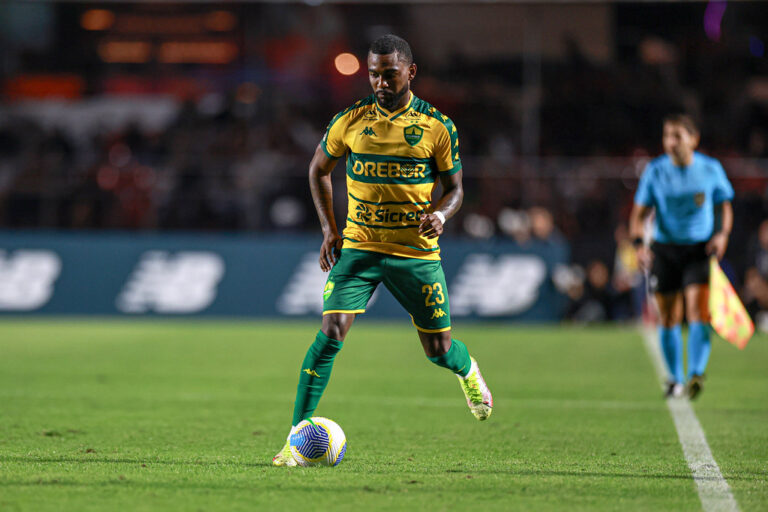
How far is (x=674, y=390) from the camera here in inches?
367

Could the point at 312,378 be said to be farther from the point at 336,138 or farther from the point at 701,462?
the point at 701,462

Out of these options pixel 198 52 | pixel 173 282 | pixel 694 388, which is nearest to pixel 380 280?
pixel 694 388

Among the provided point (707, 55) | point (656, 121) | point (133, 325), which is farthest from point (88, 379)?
point (707, 55)

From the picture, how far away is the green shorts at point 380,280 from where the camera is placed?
240 inches

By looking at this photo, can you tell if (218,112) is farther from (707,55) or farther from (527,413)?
(527,413)

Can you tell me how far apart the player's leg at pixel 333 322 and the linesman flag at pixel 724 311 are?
415 cm

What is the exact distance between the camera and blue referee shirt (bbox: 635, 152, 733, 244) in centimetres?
917

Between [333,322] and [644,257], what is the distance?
4311mm

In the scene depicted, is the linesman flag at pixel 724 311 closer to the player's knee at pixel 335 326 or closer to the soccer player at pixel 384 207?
the soccer player at pixel 384 207

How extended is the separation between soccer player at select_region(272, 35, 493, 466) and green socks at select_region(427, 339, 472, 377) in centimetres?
18

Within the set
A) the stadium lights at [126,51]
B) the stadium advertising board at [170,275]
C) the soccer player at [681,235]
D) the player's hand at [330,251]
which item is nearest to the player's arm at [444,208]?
the player's hand at [330,251]

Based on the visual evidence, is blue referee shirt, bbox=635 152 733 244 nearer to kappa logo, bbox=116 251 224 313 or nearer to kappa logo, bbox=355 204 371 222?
kappa logo, bbox=355 204 371 222

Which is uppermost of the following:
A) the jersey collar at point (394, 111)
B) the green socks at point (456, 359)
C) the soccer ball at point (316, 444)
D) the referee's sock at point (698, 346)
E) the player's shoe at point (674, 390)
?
the jersey collar at point (394, 111)

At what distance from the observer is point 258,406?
8.70 m
